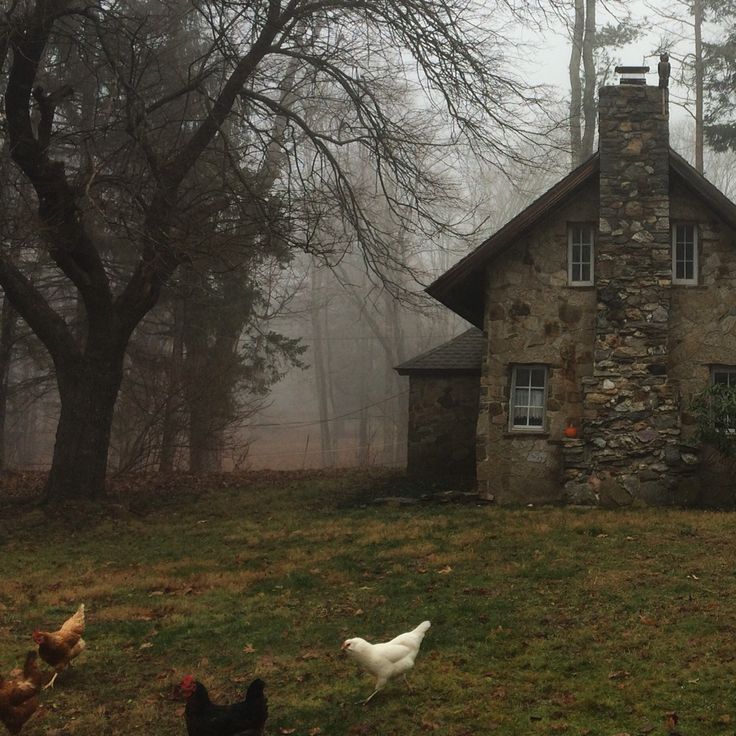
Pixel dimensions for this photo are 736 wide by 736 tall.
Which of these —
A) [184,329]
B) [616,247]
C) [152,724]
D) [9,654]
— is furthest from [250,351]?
[152,724]

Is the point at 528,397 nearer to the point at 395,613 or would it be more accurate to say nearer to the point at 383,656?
the point at 395,613

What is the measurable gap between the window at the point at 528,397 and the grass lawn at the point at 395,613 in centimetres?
203

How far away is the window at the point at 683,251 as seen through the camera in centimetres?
1703

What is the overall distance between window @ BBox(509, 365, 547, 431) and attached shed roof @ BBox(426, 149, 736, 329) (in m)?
2.05

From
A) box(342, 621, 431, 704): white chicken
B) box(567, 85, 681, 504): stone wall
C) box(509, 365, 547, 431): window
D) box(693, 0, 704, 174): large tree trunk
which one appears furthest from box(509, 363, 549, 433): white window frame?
box(693, 0, 704, 174): large tree trunk

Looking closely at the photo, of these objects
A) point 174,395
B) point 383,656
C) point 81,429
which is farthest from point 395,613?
point 174,395

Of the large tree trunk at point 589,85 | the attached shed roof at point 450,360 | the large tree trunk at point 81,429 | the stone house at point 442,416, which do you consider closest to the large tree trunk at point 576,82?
the large tree trunk at point 589,85

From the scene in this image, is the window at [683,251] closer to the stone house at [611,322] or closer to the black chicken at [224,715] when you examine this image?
the stone house at [611,322]

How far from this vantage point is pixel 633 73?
1744cm

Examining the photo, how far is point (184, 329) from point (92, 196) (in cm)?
990

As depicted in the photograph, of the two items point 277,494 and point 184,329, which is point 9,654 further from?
point 184,329

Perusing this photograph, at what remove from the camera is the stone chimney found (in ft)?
53.1

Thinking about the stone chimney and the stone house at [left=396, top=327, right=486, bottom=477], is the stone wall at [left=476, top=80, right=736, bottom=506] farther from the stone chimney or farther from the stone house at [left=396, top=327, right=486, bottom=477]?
the stone house at [left=396, top=327, right=486, bottom=477]

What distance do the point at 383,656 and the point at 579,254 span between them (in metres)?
11.9
